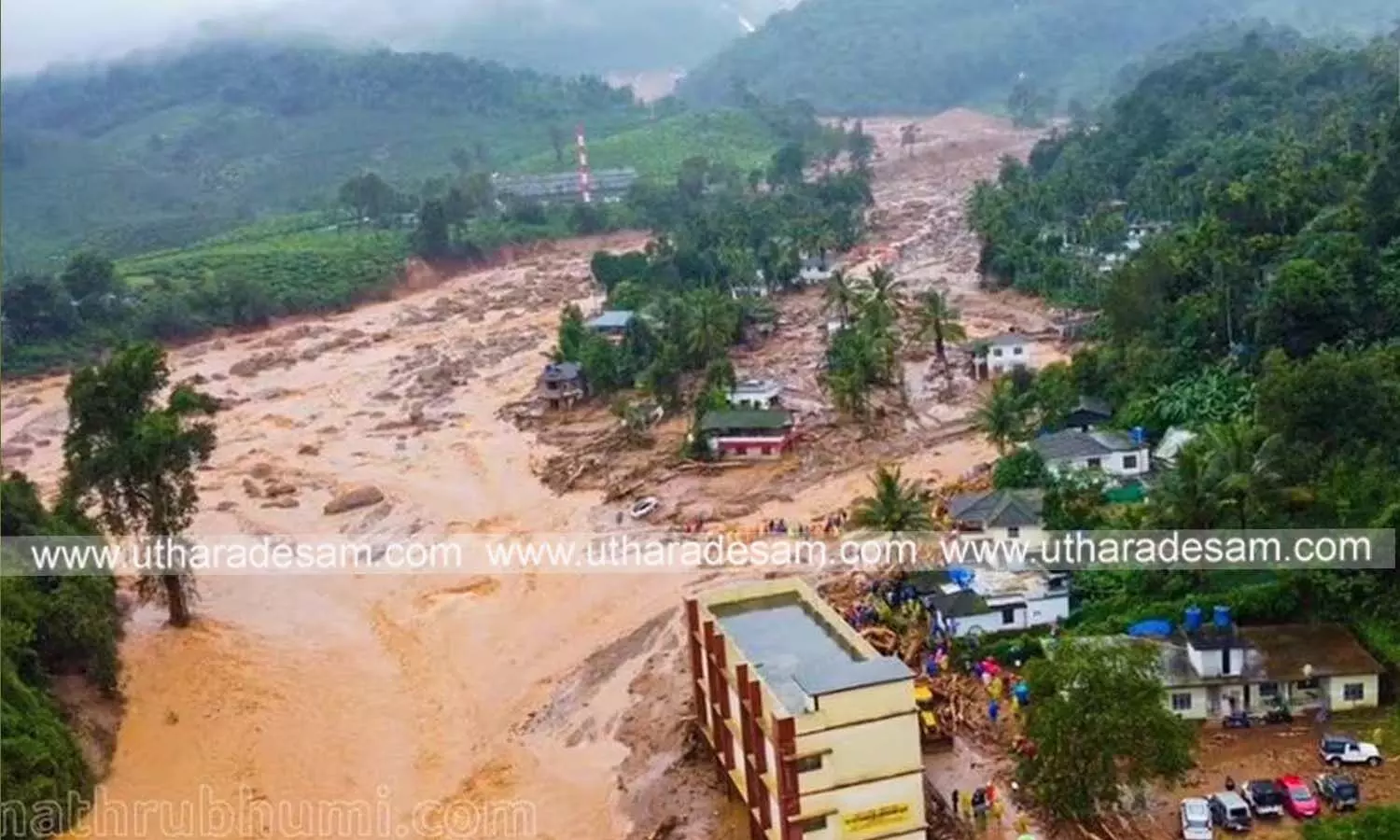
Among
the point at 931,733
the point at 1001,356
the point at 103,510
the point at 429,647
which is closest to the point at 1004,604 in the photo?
the point at 931,733

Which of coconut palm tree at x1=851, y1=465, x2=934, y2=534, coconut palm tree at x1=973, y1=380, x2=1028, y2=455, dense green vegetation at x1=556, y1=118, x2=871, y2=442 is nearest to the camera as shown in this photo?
coconut palm tree at x1=851, y1=465, x2=934, y2=534

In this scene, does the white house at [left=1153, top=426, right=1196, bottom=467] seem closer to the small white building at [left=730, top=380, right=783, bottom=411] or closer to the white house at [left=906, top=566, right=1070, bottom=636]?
the white house at [left=906, top=566, right=1070, bottom=636]

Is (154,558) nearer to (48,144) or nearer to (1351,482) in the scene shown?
(1351,482)

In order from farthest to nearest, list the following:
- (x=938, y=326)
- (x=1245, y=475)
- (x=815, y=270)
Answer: (x=815, y=270) < (x=938, y=326) < (x=1245, y=475)

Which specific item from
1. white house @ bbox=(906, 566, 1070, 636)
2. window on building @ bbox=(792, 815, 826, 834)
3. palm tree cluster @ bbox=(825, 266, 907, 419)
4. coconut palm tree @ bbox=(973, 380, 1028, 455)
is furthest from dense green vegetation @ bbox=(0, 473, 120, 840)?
palm tree cluster @ bbox=(825, 266, 907, 419)

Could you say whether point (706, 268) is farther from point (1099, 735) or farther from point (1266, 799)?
point (1099, 735)

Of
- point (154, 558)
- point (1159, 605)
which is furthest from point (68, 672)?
point (1159, 605)

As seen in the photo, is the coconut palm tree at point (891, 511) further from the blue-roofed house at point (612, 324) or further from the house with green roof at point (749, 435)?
the blue-roofed house at point (612, 324)
